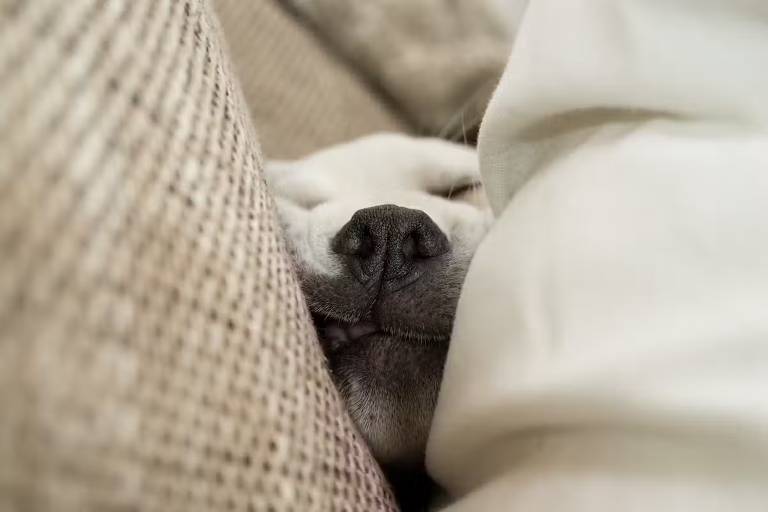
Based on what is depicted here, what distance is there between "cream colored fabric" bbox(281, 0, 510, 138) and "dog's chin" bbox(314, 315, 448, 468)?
63 centimetres

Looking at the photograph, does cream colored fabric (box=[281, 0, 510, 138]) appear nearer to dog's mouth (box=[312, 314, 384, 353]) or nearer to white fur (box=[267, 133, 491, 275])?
white fur (box=[267, 133, 491, 275])

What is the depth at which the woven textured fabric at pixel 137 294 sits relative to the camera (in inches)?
8.4

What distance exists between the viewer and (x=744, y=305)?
364 mm

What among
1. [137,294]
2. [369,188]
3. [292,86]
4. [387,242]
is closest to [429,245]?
[387,242]

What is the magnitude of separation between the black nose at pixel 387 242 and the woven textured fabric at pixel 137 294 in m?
0.25

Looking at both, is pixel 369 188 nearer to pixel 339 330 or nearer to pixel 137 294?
pixel 339 330

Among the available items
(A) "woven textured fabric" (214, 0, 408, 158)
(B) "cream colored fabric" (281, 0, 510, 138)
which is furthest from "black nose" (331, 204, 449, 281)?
(B) "cream colored fabric" (281, 0, 510, 138)

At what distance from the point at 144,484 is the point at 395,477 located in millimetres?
410

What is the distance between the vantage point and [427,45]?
1.24m

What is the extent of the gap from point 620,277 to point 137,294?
0.26 meters

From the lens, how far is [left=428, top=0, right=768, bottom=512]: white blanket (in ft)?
1.13

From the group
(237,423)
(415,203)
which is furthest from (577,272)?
(415,203)

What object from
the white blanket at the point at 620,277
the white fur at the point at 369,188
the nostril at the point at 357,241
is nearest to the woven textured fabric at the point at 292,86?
the white fur at the point at 369,188

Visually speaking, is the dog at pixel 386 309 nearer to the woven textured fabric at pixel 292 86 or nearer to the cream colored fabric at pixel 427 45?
the woven textured fabric at pixel 292 86
